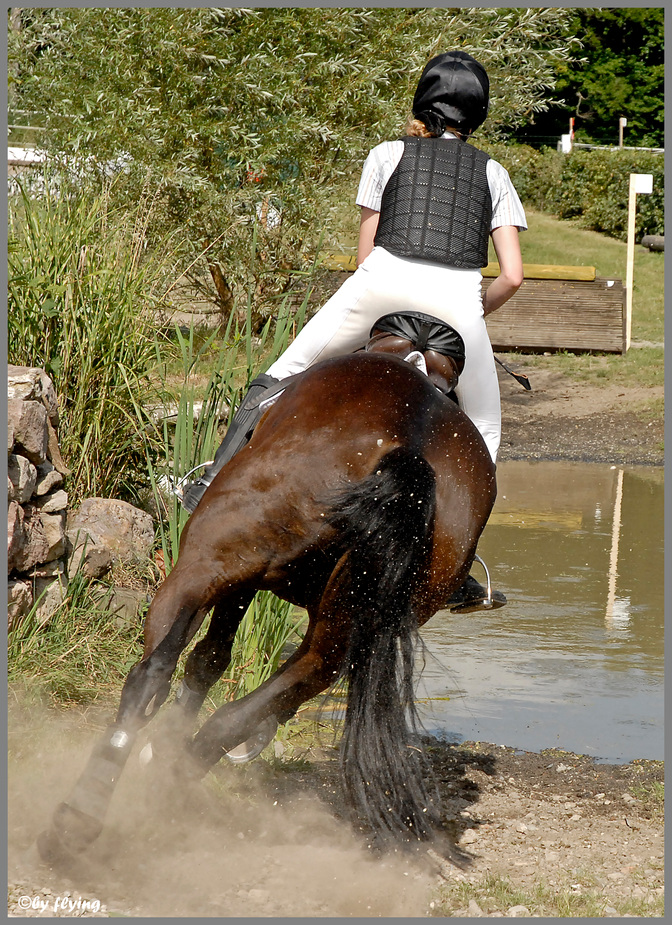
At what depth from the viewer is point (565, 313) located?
14.6 metres

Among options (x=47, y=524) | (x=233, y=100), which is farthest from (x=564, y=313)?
(x=47, y=524)

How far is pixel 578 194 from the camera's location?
26.7 meters

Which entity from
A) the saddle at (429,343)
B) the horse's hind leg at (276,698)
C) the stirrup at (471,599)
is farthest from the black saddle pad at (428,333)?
the horse's hind leg at (276,698)

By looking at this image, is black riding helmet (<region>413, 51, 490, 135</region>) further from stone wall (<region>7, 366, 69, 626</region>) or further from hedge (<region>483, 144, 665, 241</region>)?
hedge (<region>483, 144, 665, 241</region>)

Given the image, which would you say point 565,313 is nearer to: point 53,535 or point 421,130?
point 53,535

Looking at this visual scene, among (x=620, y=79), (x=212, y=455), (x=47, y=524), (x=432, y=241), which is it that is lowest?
(x=47, y=524)

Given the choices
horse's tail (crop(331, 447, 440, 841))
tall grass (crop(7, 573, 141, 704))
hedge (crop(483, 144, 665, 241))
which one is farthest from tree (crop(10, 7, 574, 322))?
hedge (crop(483, 144, 665, 241))

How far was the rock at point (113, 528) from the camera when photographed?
5.17 metres

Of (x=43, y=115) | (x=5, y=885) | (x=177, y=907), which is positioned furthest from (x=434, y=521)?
(x=43, y=115)

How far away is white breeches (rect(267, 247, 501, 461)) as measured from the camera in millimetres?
3494

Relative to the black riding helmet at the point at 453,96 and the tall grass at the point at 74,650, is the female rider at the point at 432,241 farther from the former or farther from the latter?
the tall grass at the point at 74,650

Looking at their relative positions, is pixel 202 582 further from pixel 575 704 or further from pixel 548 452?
pixel 548 452

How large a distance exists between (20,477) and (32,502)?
299mm

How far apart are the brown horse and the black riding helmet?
995 mm
